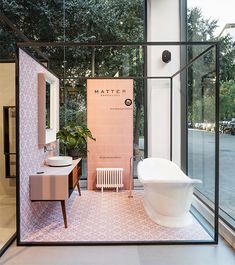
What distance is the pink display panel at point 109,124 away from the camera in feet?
19.3

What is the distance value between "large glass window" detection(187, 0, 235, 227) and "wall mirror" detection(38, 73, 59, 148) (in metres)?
2.55

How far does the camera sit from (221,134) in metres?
3.82

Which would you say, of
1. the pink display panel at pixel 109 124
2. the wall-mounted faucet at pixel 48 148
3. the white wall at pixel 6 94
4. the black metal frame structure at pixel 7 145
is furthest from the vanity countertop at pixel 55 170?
the pink display panel at pixel 109 124

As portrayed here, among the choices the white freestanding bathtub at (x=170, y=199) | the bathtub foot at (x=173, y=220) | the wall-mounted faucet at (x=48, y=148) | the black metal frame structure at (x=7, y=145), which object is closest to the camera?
the white freestanding bathtub at (x=170, y=199)

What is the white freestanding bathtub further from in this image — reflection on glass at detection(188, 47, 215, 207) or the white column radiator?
the white column radiator

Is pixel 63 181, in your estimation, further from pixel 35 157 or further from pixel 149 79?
pixel 149 79

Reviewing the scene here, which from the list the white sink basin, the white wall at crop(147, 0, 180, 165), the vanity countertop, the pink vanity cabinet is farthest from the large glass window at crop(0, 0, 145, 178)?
the pink vanity cabinet

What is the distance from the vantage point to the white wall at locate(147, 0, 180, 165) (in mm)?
5930

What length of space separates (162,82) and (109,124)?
1494mm

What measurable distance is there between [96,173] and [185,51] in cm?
318

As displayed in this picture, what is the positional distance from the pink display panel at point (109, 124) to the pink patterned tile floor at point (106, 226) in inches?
40.7

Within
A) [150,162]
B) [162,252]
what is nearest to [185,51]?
[150,162]

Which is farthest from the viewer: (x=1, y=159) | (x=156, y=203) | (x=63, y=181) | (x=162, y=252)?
(x=1, y=159)

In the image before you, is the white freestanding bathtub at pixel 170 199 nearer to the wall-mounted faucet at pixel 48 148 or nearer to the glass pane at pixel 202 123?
the glass pane at pixel 202 123
